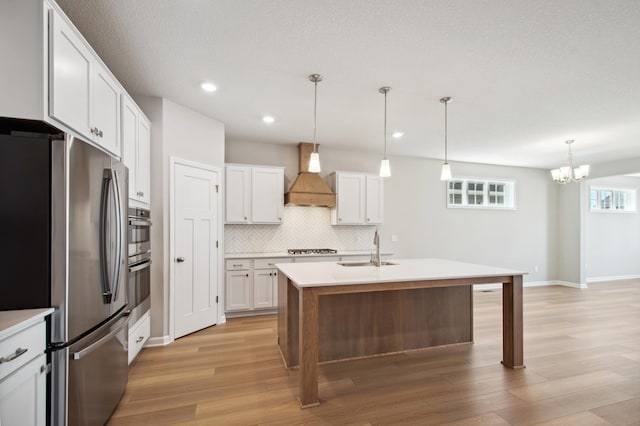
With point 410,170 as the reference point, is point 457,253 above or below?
below

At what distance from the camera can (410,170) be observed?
576 cm

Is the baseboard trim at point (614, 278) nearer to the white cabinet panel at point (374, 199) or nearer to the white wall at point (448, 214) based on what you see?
the white wall at point (448, 214)

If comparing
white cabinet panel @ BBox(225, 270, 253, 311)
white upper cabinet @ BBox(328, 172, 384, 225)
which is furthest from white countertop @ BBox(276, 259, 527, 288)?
white upper cabinet @ BBox(328, 172, 384, 225)

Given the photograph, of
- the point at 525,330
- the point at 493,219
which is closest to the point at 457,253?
the point at 493,219

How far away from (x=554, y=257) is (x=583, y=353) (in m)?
4.82

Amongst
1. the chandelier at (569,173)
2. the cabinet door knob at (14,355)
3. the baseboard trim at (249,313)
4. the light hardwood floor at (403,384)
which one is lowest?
the baseboard trim at (249,313)

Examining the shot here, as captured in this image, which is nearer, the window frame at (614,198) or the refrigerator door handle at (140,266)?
the refrigerator door handle at (140,266)

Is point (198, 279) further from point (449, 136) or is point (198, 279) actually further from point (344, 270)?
point (449, 136)

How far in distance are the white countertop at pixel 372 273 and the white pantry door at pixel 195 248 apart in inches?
50.6

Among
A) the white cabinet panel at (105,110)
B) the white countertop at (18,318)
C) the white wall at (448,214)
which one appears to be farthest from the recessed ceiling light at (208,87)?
the white countertop at (18,318)

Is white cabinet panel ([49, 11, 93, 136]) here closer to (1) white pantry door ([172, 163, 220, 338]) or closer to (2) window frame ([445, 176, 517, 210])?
(1) white pantry door ([172, 163, 220, 338])

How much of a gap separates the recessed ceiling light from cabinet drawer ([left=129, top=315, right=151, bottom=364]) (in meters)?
2.37

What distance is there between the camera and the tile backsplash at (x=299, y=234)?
15.2ft

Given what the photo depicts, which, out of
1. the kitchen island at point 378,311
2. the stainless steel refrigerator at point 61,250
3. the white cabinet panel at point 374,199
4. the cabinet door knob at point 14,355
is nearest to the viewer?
the cabinet door knob at point 14,355
